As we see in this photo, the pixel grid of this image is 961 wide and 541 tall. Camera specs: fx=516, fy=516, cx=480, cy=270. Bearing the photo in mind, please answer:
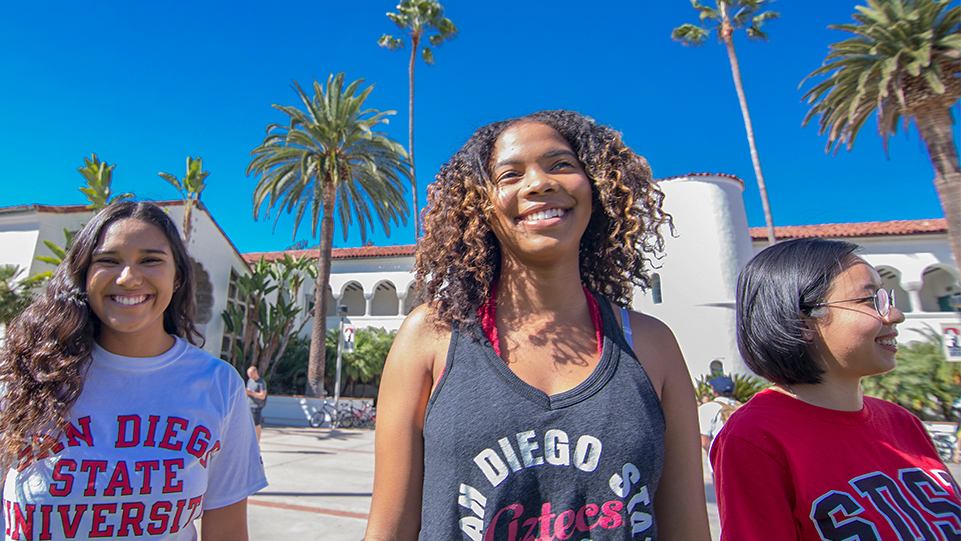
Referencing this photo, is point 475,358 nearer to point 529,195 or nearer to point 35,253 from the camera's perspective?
point 529,195

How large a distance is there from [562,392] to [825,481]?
0.85 m

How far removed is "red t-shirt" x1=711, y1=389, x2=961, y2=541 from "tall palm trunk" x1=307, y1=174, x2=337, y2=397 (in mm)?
17692

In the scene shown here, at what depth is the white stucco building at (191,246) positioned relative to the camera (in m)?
16.8

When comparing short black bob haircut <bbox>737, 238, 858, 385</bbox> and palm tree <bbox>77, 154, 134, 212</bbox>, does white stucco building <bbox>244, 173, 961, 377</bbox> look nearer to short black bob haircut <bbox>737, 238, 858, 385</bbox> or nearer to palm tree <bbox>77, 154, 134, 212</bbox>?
palm tree <bbox>77, 154, 134, 212</bbox>

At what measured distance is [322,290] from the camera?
18.3 metres

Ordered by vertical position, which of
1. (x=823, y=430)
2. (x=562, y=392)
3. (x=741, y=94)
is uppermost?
(x=741, y=94)

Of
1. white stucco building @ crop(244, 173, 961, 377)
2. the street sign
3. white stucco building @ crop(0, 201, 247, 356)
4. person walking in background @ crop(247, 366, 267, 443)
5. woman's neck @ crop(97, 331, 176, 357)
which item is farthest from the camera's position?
white stucco building @ crop(244, 173, 961, 377)

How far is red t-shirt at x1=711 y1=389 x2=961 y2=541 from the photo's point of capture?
55.2 inches

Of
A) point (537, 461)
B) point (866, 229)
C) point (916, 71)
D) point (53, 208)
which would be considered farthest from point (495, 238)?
point (866, 229)

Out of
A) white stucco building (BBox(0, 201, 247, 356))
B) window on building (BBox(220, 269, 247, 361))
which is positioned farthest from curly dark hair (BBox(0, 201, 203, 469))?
window on building (BBox(220, 269, 247, 361))

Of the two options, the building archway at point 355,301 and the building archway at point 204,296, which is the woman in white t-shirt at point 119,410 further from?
the building archway at point 355,301

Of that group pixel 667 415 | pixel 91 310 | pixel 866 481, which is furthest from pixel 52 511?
pixel 866 481

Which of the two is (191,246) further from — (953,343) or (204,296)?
(953,343)

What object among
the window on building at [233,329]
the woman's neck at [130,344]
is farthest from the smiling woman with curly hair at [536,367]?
the window on building at [233,329]
